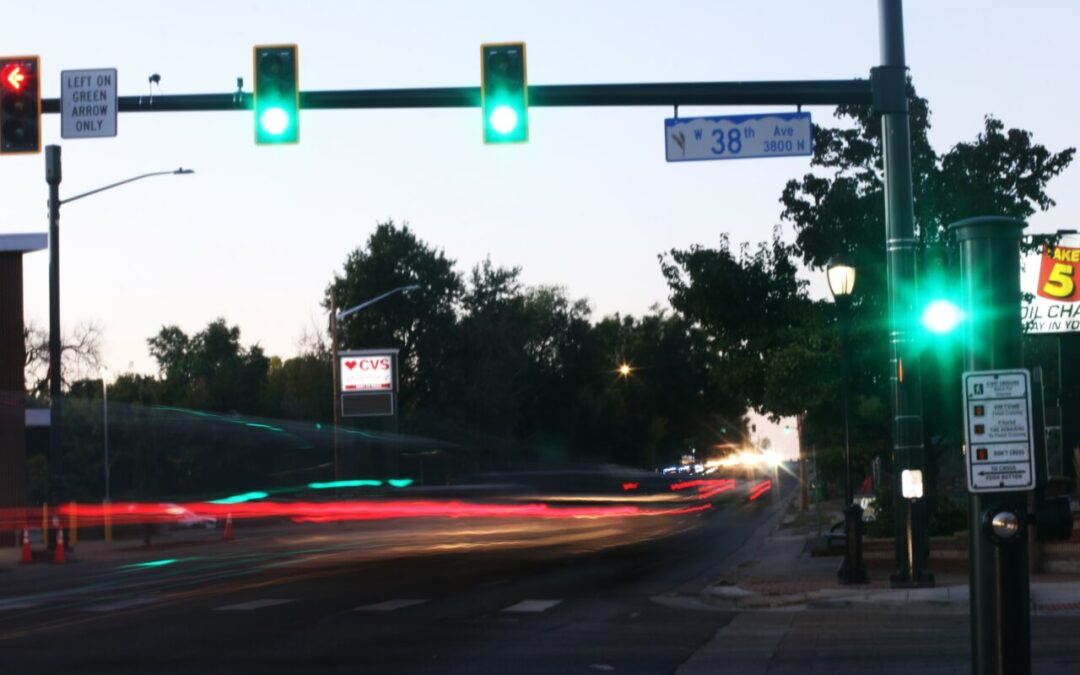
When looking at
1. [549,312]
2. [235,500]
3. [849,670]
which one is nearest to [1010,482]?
[849,670]

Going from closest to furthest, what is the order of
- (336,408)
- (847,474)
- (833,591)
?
(833,591) < (847,474) < (336,408)

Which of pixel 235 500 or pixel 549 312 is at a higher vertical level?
pixel 549 312

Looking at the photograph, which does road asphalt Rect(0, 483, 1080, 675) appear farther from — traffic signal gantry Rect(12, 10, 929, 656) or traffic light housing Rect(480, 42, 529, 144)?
traffic signal gantry Rect(12, 10, 929, 656)

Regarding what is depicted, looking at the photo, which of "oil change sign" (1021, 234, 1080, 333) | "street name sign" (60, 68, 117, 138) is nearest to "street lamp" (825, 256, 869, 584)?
"street name sign" (60, 68, 117, 138)

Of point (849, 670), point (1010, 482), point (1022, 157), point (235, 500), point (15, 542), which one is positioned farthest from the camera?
point (235, 500)

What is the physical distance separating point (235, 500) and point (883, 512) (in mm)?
29507

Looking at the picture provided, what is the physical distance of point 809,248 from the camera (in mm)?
27203

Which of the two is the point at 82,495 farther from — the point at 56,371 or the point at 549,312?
the point at 549,312

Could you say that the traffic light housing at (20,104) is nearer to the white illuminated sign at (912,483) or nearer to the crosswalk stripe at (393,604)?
the crosswalk stripe at (393,604)

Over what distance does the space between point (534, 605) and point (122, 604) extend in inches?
230

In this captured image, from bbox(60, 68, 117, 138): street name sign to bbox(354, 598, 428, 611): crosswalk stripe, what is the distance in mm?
6908

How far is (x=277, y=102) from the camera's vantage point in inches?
638

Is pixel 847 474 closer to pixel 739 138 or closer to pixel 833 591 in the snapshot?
pixel 833 591

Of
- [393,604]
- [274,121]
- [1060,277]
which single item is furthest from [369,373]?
[274,121]
